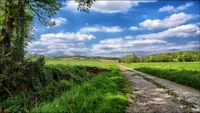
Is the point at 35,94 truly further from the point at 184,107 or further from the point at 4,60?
the point at 184,107

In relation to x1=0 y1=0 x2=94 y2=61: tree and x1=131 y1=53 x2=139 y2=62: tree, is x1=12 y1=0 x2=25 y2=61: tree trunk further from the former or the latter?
x1=131 y1=53 x2=139 y2=62: tree

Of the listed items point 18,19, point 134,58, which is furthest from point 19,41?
point 134,58

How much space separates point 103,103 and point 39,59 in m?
4.52

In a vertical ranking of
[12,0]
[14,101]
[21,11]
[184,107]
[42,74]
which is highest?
[12,0]

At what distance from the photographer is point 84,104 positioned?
5426 millimetres

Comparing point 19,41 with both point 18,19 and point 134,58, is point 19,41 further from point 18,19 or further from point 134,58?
point 134,58

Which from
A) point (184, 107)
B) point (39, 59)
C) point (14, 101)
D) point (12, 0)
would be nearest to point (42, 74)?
point (39, 59)

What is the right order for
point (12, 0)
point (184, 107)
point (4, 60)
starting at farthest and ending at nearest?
point (12, 0), point (4, 60), point (184, 107)

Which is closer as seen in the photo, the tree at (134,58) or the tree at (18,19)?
the tree at (18,19)

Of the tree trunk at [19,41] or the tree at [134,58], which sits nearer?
the tree trunk at [19,41]

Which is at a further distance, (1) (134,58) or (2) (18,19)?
(1) (134,58)

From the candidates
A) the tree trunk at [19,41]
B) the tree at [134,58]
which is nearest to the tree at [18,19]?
the tree trunk at [19,41]

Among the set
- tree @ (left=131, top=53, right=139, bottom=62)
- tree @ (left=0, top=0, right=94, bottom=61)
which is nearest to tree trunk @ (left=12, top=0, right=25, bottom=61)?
tree @ (left=0, top=0, right=94, bottom=61)

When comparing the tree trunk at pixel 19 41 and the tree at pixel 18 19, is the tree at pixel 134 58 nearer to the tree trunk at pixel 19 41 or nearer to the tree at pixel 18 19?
the tree at pixel 18 19
